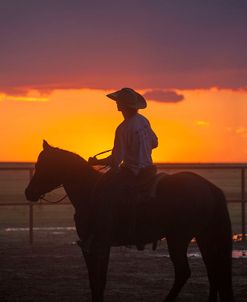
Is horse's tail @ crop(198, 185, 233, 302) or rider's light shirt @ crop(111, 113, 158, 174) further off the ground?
rider's light shirt @ crop(111, 113, 158, 174)

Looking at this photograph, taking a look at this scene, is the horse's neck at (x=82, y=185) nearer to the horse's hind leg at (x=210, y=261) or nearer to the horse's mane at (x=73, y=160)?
the horse's mane at (x=73, y=160)

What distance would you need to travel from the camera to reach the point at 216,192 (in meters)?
9.57

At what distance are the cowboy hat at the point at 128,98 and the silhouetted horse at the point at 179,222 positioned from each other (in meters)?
0.87

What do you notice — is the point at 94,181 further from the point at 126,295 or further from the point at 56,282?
the point at 56,282

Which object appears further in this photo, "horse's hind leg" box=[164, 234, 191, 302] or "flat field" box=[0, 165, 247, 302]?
"flat field" box=[0, 165, 247, 302]

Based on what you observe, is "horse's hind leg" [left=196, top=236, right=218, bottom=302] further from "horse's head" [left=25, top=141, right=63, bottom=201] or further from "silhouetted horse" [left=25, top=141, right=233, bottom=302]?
A: "horse's head" [left=25, top=141, right=63, bottom=201]

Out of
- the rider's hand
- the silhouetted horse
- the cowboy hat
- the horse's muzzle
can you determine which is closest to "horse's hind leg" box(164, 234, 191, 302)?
the silhouetted horse

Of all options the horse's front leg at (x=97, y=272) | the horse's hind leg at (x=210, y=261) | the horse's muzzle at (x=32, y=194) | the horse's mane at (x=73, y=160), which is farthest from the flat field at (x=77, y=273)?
the horse's mane at (x=73, y=160)

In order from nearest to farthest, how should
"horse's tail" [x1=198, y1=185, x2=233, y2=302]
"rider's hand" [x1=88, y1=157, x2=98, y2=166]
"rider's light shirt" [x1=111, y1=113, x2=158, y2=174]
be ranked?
"rider's light shirt" [x1=111, y1=113, x2=158, y2=174], "horse's tail" [x1=198, y1=185, x2=233, y2=302], "rider's hand" [x1=88, y1=157, x2=98, y2=166]

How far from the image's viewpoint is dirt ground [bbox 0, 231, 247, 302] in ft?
35.5

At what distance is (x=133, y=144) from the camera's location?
30.6ft

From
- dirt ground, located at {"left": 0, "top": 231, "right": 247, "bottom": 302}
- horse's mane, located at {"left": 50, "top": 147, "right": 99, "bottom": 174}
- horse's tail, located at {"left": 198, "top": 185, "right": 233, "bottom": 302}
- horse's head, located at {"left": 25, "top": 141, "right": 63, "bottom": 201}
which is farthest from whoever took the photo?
dirt ground, located at {"left": 0, "top": 231, "right": 247, "bottom": 302}

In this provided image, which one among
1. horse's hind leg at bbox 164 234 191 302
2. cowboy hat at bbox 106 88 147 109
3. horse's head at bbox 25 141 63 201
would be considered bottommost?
horse's hind leg at bbox 164 234 191 302

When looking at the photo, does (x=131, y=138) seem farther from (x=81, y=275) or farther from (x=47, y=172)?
(x=81, y=275)
